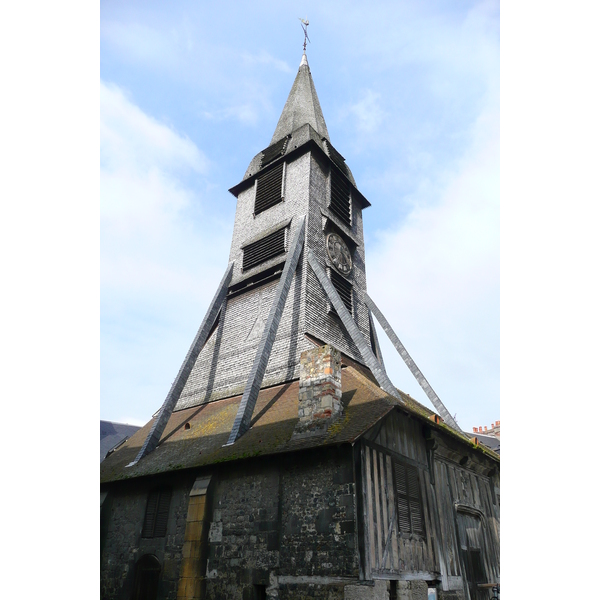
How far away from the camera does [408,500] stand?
9.45 m

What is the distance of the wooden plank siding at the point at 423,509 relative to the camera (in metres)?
8.32

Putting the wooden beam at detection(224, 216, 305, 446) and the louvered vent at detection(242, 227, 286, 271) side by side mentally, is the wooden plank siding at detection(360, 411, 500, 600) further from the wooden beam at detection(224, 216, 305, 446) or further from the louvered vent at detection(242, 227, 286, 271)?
the louvered vent at detection(242, 227, 286, 271)

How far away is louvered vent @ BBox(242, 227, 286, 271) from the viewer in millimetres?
16500

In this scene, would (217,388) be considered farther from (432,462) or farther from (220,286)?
(432,462)

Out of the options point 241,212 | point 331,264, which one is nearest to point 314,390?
point 331,264

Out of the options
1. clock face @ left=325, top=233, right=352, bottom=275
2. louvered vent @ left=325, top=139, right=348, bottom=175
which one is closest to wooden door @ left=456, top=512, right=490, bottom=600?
clock face @ left=325, top=233, right=352, bottom=275

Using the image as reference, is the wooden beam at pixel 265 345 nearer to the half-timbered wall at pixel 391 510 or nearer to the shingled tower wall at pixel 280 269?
the shingled tower wall at pixel 280 269

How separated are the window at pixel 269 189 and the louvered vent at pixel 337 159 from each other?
222 centimetres

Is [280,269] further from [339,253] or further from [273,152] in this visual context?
[273,152]

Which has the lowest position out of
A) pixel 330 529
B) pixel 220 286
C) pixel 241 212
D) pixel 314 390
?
pixel 330 529

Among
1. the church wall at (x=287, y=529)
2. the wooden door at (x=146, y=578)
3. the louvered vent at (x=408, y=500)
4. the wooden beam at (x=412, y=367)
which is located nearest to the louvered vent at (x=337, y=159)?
the wooden beam at (x=412, y=367)

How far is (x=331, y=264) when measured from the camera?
16297 millimetres

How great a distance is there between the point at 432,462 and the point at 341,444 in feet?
11.9

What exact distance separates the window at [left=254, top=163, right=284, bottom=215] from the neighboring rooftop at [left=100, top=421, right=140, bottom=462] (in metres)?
17.0
